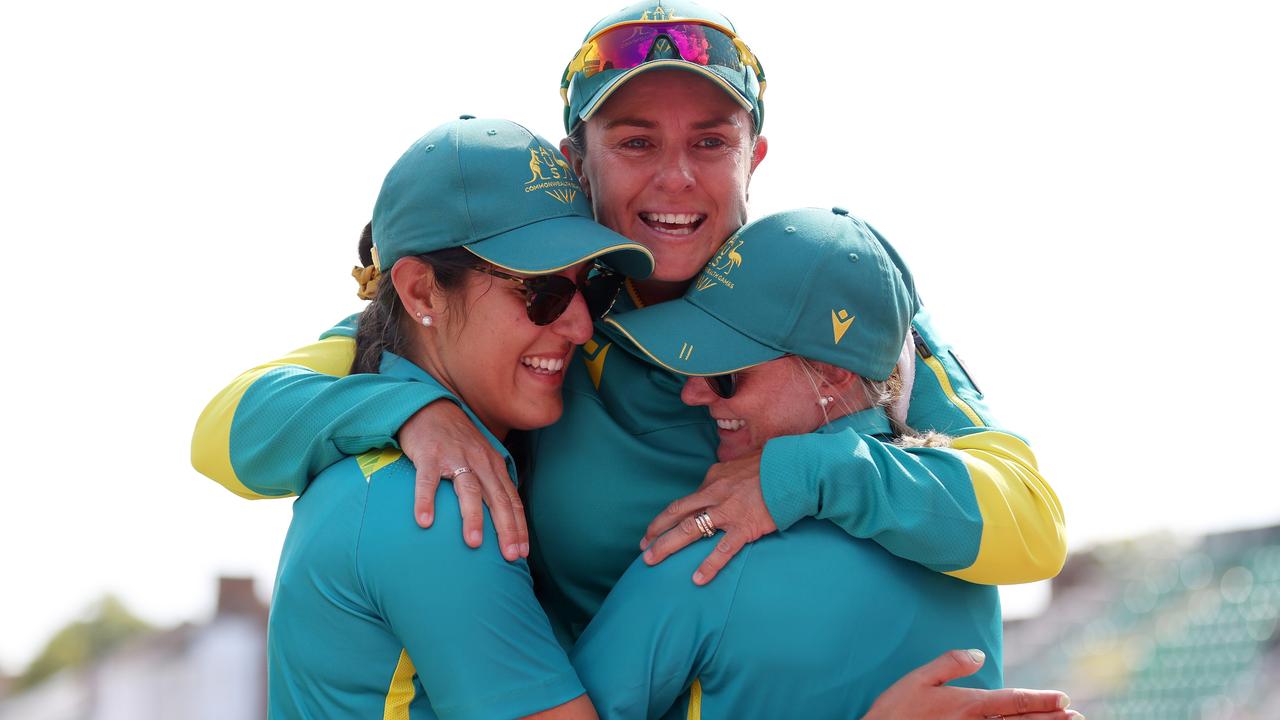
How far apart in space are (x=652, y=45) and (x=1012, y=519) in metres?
1.54

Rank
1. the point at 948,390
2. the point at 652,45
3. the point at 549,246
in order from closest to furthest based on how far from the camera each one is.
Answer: the point at 549,246 < the point at 948,390 < the point at 652,45

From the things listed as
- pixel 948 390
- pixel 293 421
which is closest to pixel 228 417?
pixel 293 421

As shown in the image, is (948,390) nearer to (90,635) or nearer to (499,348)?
(499,348)

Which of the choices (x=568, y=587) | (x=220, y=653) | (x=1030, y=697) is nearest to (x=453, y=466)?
(x=568, y=587)

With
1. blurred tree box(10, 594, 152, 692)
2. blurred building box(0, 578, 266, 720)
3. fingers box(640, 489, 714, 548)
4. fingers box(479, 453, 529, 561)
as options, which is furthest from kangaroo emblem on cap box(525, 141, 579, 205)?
blurred tree box(10, 594, 152, 692)

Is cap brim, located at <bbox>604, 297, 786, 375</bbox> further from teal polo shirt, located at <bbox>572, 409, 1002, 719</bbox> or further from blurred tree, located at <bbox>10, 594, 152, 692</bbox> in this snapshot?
blurred tree, located at <bbox>10, 594, 152, 692</bbox>

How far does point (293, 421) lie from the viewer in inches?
105

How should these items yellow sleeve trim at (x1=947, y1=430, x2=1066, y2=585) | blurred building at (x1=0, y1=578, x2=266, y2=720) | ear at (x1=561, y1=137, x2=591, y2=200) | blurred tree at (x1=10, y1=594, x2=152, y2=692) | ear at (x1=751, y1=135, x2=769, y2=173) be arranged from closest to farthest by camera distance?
yellow sleeve trim at (x1=947, y1=430, x2=1066, y2=585), ear at (x1=561, y1=137, x2=591, y2=200), ear at (x1=751, y1=135, x2=769, y2=173), blurred building at (x1=0, y1=578, x2=266, y2=720), blurred tree at (x1=10, y1=594, x2=152, y2=692)

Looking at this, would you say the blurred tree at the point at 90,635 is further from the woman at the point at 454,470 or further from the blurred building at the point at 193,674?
the woman at the point at 454,470

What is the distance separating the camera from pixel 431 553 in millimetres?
2314

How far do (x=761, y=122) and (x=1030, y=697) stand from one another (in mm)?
1764

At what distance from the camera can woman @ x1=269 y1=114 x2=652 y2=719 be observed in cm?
229

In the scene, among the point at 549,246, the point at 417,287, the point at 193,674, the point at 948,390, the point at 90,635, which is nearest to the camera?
the point at 549,246

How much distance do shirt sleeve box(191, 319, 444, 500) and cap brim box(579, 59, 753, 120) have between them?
940mm
